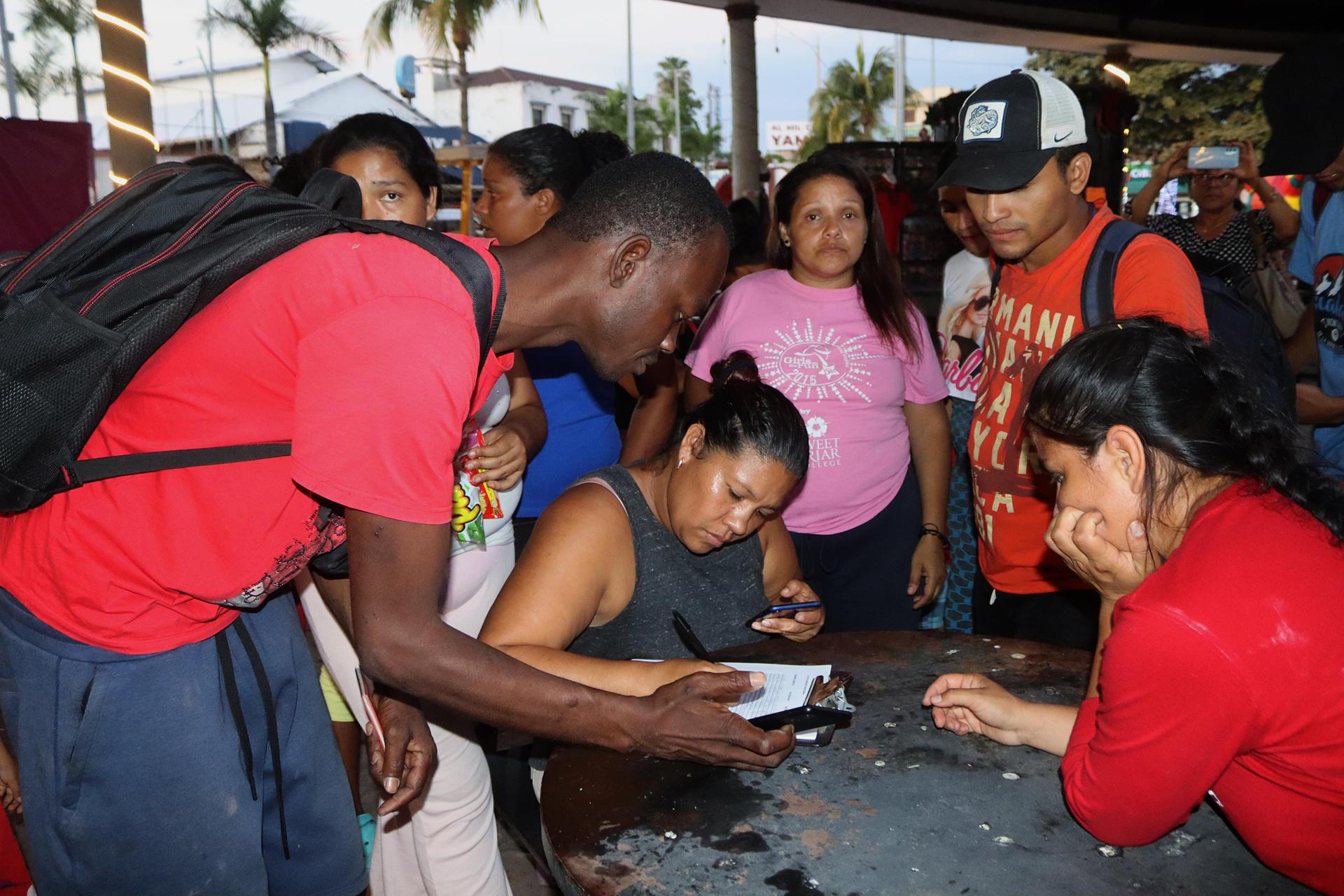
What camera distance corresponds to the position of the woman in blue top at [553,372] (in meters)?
2.82

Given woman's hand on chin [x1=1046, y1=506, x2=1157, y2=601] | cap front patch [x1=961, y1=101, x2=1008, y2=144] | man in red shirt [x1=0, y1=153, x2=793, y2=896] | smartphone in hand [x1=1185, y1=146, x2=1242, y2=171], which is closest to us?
man in red shirt [x1=0, y1=153, x2=793, y2=896]

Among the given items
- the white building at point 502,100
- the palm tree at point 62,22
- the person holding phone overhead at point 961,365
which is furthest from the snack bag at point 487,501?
the white building at point 502,100

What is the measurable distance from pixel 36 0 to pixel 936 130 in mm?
27968

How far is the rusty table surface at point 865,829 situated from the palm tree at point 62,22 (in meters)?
29.2

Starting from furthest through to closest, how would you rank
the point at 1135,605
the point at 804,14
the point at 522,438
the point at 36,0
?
the point at 36,0 < the point at 804,14 < the point at 522,438 < the point at 1135,605

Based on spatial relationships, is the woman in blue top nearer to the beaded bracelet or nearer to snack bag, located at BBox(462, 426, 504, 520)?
snack bag, located at BBox(462, 426, 504, 520)

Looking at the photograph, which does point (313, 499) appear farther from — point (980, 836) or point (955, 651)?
point (955, 651)

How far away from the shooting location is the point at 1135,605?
1.25 m

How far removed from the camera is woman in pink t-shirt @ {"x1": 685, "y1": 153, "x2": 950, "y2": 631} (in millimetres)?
2785

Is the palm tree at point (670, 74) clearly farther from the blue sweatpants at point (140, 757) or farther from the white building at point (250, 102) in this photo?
the blue sweatpants at point (140, 757)

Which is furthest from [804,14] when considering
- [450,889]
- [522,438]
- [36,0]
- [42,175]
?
[36,0]

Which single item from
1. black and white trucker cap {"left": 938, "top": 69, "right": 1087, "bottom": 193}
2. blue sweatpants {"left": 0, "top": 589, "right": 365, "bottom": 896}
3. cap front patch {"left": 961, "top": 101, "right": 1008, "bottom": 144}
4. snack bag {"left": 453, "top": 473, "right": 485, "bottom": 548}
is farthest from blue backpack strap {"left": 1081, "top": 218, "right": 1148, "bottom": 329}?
blue sweatpants {"left": 0, "top": 589, "right": 365, "bottom": 896}

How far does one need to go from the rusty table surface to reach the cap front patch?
4.42 feet

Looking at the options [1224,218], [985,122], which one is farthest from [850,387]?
[1224,218]
